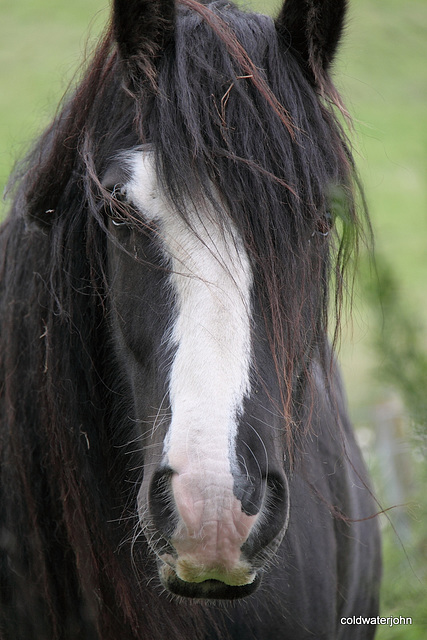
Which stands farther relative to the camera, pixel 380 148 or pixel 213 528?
pixel 380 148

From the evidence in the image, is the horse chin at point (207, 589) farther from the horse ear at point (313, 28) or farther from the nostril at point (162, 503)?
the horse ear at point (313, 28)

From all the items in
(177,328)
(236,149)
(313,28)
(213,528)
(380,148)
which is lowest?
(213,528)

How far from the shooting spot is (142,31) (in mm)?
1698

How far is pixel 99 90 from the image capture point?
1.78 meters

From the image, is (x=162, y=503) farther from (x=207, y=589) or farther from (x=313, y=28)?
(x=313, y=28)

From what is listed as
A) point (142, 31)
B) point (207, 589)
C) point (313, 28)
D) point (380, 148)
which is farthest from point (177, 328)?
point (380, 148)

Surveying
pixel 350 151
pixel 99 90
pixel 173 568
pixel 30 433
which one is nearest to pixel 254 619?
pixel 173 568

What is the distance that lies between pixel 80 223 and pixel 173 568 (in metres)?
0.92

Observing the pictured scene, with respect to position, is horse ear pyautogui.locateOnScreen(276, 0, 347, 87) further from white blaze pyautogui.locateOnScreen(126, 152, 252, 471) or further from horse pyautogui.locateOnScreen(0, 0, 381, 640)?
white blaze pyautogui.locateOnScreen(126, 152, 252, 471)

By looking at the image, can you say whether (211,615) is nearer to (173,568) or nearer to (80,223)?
(173,568)

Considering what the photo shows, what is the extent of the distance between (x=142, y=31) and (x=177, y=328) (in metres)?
0.79

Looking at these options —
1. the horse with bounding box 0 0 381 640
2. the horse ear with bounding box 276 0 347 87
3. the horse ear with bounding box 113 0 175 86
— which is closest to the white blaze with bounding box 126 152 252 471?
the horse with bounding box 0 0 381 640

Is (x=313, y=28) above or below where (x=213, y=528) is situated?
above

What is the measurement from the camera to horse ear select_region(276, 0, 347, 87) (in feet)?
5.71
